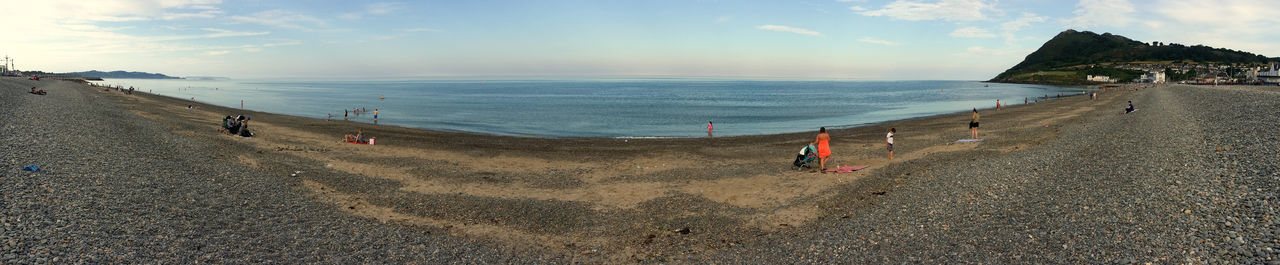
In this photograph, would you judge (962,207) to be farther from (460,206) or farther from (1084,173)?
(460,206)

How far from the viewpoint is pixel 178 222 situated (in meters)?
12.0

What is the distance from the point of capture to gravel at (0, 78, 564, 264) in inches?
397

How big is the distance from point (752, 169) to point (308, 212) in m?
14.8

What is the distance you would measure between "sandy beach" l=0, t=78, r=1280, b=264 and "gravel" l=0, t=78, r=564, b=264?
0.06 metres

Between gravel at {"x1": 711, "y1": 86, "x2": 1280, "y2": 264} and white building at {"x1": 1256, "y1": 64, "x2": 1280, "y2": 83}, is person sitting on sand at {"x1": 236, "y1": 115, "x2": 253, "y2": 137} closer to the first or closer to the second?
gravel at {"x1": 711, "y1": 86, "x2": 1280, "y2": 264}

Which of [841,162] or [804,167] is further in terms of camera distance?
[841,162]

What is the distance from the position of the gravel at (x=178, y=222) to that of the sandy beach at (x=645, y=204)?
0.06m

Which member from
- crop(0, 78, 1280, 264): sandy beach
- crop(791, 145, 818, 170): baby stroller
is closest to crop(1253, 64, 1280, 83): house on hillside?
crop(0, 78, 1280, 264): sandy beach

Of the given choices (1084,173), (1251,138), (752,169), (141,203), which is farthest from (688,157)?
(1251,138)

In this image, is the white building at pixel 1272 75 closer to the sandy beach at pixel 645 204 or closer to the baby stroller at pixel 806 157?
the sandy beach at pixel 645 204

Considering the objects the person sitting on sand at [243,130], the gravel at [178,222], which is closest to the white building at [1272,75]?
the gravel at [178,222]

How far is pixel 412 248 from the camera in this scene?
Answer: 1123 centimetres

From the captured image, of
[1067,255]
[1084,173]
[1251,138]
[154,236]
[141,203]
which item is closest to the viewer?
[1067,255]

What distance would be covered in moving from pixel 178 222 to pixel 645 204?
1084 centimetres
